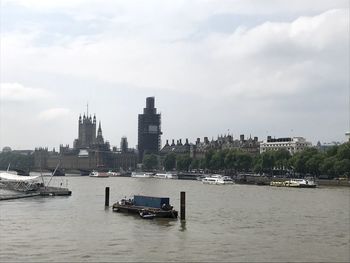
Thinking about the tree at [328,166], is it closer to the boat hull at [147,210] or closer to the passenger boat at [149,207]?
the passenger boat at [149,207]

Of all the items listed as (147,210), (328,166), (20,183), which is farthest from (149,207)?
(328,166)

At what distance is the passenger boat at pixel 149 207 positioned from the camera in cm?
5909

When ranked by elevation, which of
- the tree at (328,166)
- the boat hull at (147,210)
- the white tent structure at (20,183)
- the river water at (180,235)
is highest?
the tree at (328,166)

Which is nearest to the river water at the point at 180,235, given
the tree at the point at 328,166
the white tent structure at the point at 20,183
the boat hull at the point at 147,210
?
the boat hull at the point at 147,210

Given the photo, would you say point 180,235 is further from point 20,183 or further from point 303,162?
point 303,162

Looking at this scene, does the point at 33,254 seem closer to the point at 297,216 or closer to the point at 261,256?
the point at 261,256

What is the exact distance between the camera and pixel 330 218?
59281mm

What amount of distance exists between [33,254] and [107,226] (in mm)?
15273

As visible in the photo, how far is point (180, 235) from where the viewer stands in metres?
46.9

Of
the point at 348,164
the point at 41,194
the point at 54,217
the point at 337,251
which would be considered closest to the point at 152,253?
the point at 337,251

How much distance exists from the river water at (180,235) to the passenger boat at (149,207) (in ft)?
4.31

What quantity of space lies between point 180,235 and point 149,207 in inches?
618

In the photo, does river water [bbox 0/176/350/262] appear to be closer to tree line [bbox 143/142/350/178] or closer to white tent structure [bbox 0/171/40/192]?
white tent structure [bbox 0/171/40/192]

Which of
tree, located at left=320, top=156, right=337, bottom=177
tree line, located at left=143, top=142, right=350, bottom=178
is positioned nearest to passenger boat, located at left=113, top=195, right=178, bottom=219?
tree line, located at left=143, top=142, right=350, bottom=178
